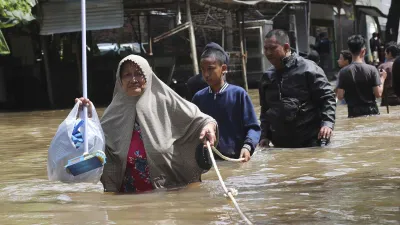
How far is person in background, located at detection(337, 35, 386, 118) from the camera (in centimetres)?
1150

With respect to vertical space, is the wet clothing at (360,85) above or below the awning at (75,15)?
below

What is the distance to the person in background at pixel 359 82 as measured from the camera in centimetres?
1150

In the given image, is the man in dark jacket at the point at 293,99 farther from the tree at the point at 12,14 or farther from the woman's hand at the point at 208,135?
the tree at the point at 12,14

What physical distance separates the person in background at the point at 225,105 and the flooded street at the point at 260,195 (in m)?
0.38

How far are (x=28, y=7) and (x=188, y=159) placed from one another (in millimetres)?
10925

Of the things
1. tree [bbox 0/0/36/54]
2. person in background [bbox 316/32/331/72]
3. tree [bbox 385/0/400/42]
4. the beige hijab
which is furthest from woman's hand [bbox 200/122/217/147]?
person in background [bbox 316/32/331/72]

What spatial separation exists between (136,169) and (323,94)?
2602 mm

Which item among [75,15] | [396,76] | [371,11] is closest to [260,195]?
[396,76]

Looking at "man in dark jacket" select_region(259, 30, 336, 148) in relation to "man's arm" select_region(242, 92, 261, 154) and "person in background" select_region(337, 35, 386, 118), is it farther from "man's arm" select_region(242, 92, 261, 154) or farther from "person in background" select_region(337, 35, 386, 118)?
"person in background" select_region(337, 35, 386, 118)

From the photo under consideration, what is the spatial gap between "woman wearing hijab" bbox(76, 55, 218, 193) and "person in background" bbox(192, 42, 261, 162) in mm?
955

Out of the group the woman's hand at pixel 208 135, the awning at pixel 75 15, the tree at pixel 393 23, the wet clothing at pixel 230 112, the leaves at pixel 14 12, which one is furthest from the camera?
the tree at pixel 393 23

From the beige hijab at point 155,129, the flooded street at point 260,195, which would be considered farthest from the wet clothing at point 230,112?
the beige hijab at point 155,129

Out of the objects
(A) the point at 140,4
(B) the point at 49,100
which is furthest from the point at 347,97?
(B) the point at 49,100

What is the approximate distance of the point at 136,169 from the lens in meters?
6.21
